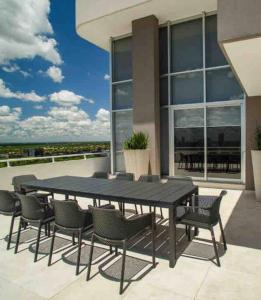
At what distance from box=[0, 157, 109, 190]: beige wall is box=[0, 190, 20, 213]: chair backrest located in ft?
11.9

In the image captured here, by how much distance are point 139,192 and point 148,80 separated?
5510mm

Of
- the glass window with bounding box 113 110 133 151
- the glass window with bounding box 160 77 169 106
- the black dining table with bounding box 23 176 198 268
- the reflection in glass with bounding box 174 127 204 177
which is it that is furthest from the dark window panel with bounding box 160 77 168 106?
the black dining table with bounding box 23 176 198 268

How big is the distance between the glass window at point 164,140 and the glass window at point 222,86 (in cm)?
149

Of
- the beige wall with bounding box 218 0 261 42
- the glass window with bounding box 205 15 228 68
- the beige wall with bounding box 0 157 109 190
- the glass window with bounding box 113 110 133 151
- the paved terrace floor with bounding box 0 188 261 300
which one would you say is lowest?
the paved terrace floor with bounding box 0 188 261 300

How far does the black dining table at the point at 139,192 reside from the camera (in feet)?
9.89

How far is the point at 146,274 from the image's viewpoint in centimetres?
283

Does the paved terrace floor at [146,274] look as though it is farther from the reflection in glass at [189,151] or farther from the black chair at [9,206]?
the reflection in glass at [189,151]

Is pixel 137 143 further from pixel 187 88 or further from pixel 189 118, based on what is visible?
pixel 187 88

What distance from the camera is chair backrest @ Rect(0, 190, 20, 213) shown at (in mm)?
3799

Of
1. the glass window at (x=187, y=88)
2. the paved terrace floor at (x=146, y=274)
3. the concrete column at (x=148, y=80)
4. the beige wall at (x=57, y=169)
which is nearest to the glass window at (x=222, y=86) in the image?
the glass window at (x=187, y=88)

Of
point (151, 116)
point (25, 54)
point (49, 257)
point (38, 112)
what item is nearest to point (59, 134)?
point (25, 54)

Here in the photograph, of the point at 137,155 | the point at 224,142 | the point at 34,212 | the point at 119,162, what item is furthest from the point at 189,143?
the point at 34,212

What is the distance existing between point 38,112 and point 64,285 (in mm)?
32670

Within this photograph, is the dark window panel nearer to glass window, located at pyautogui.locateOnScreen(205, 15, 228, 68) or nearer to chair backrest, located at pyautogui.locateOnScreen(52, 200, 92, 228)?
glass window, located at pyautogui.locateOnScreen(205, 15, 228, 68)
